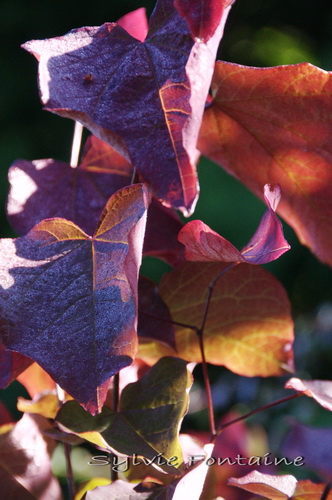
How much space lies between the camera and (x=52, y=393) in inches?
13.9

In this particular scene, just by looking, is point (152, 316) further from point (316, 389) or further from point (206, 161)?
point (206, 161)

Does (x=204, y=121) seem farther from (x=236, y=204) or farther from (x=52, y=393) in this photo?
(x=236, y=204)

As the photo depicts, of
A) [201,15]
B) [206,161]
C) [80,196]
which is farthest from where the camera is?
[206,161]

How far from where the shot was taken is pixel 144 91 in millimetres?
263

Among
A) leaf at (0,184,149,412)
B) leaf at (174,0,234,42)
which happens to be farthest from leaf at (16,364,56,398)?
leaf at (174,0,234,42)

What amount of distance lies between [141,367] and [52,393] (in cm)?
7

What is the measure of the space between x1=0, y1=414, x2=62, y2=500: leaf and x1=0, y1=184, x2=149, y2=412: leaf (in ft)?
0.30

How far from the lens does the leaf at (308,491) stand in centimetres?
33

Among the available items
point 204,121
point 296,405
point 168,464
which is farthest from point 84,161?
point 296,405

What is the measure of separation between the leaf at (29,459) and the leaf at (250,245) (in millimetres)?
139

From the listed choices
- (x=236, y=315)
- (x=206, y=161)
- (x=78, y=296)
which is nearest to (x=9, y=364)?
(x=78, y=296)

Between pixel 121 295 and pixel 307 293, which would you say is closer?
pixel 121 295

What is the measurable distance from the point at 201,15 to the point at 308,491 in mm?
273

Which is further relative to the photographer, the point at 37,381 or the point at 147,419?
the point at 37,381
